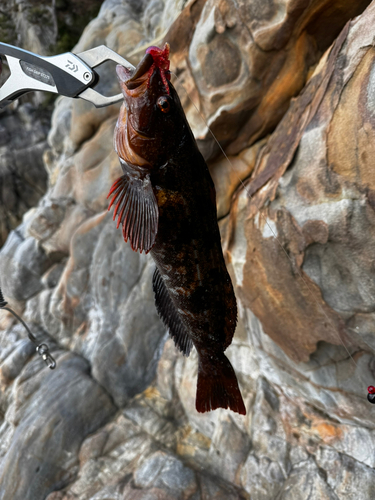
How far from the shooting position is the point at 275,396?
12.6 ft

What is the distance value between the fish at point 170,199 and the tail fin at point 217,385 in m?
0.10

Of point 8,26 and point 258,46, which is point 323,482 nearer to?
point 258,46

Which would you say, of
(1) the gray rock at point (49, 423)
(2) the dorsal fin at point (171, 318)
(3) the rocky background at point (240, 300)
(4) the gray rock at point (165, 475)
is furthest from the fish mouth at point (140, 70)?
(1) the gray rock at point (49, 423)

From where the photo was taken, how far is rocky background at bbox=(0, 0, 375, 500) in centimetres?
265

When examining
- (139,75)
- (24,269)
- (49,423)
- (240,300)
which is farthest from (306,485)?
(24,269)

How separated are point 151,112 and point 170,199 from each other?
372 millimetres

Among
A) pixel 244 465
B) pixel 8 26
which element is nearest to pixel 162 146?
pixel 244 465

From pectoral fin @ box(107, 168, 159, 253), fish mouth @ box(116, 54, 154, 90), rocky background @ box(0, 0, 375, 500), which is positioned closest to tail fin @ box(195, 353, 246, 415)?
pectoral fin @ box(107, 168, 159, 253)

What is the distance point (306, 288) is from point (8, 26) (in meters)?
10.7

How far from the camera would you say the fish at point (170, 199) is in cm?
146

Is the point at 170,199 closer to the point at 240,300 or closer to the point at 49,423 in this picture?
the point at 240,300

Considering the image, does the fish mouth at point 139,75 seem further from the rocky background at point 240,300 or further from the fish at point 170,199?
the rocky background at point 240,300

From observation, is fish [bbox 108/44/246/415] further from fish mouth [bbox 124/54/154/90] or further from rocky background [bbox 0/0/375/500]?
rocky background [bbox 0/0/375/500]

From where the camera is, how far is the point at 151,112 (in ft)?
4.84
